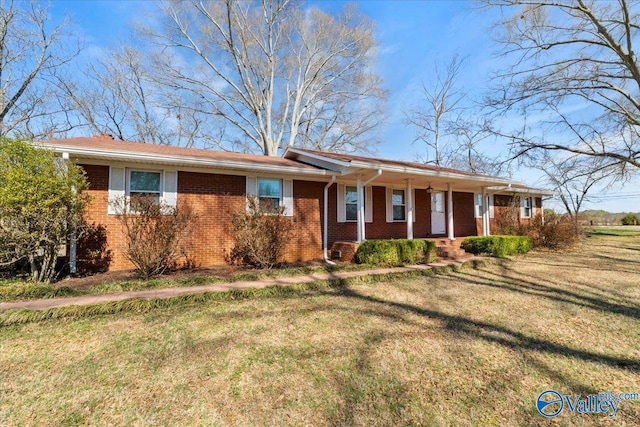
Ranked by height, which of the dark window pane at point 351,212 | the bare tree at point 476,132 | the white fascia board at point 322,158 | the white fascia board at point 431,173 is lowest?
the dark window pane at point 351,212

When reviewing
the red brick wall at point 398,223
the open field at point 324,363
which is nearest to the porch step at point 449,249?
the red brick wall at point 398,223

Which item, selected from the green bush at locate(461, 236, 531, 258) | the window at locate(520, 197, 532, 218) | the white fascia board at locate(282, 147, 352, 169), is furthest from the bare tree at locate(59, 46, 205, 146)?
the window at locate(520, 197, 532, 218)

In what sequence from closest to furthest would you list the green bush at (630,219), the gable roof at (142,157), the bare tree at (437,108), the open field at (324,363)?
Answer: the open field at (324,363)
the gable roof at (142,157)
the bare tree at (437,108)
the green bush at (630,219)

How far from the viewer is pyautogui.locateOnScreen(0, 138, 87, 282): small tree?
5.29 meters

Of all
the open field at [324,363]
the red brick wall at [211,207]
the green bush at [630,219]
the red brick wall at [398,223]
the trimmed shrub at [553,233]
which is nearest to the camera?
the open field at [324,363]

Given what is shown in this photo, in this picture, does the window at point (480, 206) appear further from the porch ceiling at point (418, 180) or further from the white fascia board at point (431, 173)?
the white fascia board at point (431, 173)

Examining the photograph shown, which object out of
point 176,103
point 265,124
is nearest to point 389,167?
point 265,124

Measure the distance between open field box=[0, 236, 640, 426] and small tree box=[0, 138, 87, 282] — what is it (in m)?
2.32

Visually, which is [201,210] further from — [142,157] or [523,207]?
[523,207]

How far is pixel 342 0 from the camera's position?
19.8 meters

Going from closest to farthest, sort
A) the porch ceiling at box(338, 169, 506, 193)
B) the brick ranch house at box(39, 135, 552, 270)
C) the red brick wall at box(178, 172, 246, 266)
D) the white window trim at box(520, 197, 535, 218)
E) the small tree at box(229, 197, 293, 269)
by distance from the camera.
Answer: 1. the brick ranch house at box(39, 135, 552, 270)
2. the small tree at box(229, 197, 293, 269)
3. the red brick wall at box(178, 172, 246, 266)
4. the porch ceiling at box(338, 169, 506, 193)
5. the white window trim at box(520, 197, 535, 218)

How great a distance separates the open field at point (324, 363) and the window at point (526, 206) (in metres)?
14.4

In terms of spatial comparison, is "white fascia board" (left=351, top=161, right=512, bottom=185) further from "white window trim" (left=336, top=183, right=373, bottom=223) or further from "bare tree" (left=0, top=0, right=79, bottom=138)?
"bare tree" (left=0, top=0, right=79, bottom=138)

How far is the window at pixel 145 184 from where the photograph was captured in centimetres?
745
